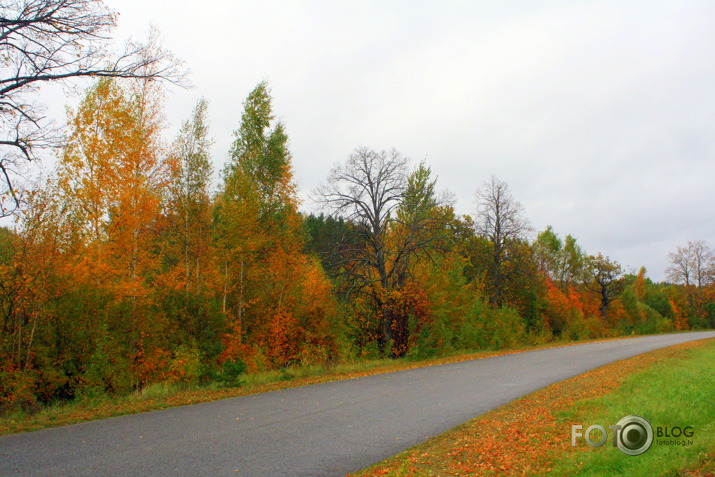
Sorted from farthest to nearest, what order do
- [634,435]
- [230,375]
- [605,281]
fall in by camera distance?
[605,281], [230,375], [634,435]

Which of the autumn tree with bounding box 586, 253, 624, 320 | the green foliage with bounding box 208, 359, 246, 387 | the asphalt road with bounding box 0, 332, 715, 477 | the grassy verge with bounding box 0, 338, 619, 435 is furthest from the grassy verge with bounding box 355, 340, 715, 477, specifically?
the autumn tree with bounding box 586, 253, 624, 320

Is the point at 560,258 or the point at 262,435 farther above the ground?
the point at 560,258

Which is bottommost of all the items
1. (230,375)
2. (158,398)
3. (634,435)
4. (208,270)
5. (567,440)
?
(567,440)

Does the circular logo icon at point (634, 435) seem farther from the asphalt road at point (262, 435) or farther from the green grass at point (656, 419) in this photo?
the asphalt road at point (262, 435)

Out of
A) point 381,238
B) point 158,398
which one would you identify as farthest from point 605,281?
point 158,398

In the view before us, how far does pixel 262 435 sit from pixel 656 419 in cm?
615

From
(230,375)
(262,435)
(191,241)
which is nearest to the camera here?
(262,435)

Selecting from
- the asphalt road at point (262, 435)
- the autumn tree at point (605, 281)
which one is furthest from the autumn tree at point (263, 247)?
the autumn tree at point (605, 281)

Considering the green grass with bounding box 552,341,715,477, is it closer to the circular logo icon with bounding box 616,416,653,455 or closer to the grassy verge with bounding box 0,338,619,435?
the circular logo icon with bounding box 616,416,653,455

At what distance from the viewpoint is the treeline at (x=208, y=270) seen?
11258 millimetres

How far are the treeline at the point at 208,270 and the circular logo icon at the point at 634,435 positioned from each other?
926 centimetres

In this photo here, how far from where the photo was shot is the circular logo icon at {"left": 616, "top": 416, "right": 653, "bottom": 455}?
5.80m

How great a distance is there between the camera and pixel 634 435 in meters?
6.28

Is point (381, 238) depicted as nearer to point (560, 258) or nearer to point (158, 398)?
point (158, 398)
